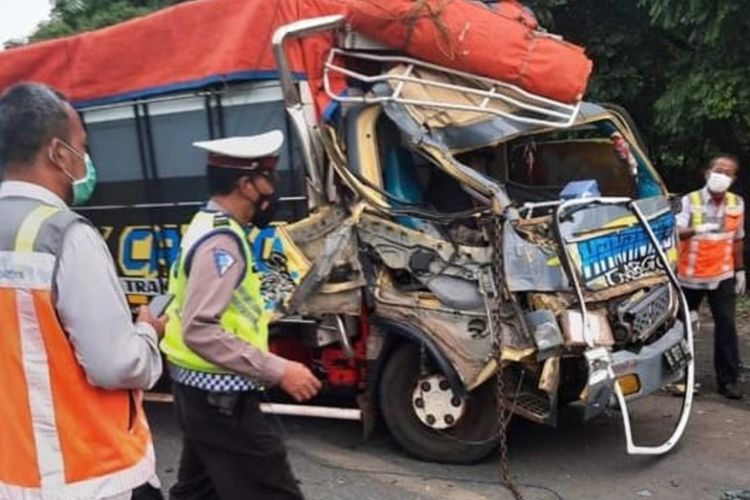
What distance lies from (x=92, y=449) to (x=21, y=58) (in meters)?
5.54

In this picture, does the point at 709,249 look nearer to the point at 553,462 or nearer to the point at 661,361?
the point at 661,361

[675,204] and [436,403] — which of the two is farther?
[675,204]

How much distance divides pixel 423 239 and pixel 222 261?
2.25 meters

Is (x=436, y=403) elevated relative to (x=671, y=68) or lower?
lower

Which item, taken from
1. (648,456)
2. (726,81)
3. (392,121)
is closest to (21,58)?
(392,121)

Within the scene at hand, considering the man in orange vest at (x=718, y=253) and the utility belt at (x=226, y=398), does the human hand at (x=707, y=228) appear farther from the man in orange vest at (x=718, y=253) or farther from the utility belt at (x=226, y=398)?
the utility belt at (x=226, y=398)

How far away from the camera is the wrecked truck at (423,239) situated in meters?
5.12

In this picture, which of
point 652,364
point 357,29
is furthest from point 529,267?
point 357,29

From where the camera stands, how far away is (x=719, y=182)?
6.60 meters

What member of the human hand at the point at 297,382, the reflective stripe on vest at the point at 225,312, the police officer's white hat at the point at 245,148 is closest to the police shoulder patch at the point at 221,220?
the reflective stripe on vest at the point at 225,312

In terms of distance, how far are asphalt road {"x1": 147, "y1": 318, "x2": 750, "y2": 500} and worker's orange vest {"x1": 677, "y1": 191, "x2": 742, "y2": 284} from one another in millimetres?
890

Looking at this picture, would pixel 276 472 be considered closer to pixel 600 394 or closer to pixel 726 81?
pixel 600 394

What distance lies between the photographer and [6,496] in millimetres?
2299

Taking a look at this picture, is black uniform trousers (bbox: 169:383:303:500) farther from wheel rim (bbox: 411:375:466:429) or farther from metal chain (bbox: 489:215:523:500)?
wheel rim (bbox: 411:375:466:429)
